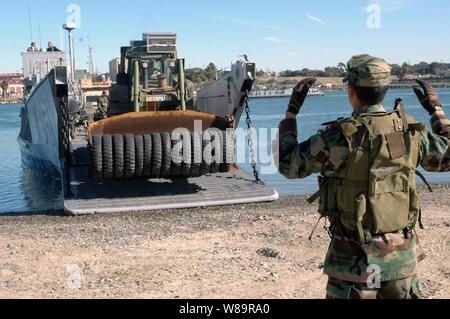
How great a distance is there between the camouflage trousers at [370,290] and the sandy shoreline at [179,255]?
177cm

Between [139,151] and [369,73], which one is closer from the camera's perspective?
[369,73]

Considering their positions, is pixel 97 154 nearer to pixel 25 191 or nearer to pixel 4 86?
pixel 25 191

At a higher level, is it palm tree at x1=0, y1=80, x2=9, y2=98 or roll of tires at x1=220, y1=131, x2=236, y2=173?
palm tree at x1=0, y1=80, x2=9, y2=98

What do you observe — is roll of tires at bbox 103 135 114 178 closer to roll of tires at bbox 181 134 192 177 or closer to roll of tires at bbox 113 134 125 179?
roll of tires at bbox 113 134 125 179

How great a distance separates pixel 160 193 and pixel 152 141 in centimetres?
107

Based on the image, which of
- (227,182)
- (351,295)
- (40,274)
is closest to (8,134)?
(227,182)

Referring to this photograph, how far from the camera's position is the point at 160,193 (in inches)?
368

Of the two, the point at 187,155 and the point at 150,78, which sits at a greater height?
the point at 150,78

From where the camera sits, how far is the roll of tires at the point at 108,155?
8.52 metres

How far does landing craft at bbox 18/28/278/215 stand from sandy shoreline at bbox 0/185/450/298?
683mm

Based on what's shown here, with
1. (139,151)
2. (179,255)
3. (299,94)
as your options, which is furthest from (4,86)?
(299,94)

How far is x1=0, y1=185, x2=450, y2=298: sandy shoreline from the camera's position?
485cm

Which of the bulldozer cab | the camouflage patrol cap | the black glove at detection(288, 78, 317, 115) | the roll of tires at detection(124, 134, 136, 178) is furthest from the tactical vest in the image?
the bulldozer cab
